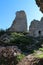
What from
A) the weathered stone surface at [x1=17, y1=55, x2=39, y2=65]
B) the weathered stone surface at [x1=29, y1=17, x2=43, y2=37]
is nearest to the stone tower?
the weathered stone surface at [x1=29, y1=17, x2=43, y2=37]

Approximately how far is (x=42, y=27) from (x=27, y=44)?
18.9 m

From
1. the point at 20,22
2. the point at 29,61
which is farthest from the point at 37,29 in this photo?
the point at 29,61

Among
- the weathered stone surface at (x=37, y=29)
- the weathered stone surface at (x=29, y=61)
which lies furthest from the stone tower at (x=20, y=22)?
the weathered stone surface at (x=29, y=61)

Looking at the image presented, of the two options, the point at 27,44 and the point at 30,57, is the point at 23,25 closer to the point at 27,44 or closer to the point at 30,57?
the point at 27,44

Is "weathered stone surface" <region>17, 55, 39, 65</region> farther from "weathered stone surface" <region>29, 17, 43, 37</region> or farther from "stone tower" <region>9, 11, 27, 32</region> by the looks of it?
"stone tower" <region>9, 11, 27, 32</region>

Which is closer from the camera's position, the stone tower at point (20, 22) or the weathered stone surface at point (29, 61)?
the weathered stone surface at point (29, 61)

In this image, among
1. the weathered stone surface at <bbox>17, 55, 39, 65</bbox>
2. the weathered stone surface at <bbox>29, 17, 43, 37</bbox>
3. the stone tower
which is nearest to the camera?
the weathered stone surface at <bbox>17, 55, 39, 65</bbox>

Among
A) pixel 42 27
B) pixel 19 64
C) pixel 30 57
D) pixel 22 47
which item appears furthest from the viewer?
pixel 42 27

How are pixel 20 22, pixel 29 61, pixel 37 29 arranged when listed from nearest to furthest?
pixel 29 61, pixel 37 29, pixel 20 22

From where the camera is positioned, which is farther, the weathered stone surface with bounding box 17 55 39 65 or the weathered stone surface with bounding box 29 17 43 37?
the weathered stone surface with bounding box 29 17 43 37

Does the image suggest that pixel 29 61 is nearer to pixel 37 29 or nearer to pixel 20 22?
pixel 37 29

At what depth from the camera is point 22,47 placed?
17.6 meters

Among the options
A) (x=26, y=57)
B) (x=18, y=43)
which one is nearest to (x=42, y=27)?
(x=18, y=43)

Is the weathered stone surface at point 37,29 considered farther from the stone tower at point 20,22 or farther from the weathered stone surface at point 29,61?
the weathered stone surface at point 29,61
